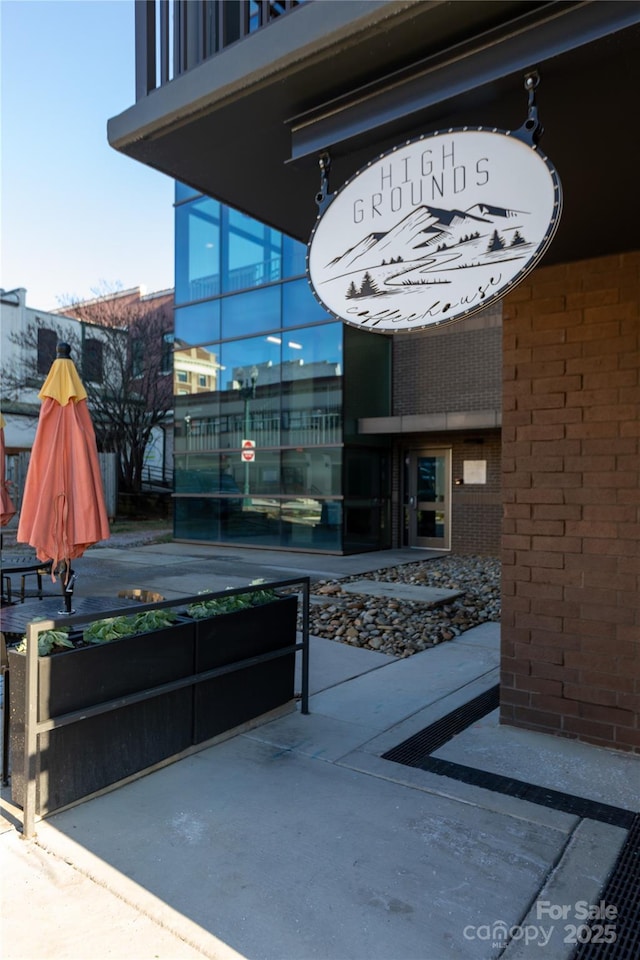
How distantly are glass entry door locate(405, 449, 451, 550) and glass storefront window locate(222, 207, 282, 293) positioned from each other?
5247mm

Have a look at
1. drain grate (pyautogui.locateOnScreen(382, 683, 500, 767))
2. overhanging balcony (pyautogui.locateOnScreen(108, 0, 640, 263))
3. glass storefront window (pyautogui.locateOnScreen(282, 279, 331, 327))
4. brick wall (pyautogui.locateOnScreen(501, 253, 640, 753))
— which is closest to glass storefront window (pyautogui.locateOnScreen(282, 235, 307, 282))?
glass storefront window (pyautogui.locateOnScreen(282, 279, 331, 327))

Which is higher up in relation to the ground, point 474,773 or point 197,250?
point 197,250

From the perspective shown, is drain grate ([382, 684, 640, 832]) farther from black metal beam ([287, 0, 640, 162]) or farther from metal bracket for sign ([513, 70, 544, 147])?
black metal beam ([287, 0, 640, 162])

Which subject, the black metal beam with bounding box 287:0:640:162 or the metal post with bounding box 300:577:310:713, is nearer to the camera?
the black metal beam with bounding box 287:0:640:162

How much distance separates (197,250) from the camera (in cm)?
1594

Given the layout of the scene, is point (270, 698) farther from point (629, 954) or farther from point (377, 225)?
point (377, 225)

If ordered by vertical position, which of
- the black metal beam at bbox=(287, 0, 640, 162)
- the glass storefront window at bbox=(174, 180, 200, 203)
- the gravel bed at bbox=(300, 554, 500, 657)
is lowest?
the gravel bed at bbox=(300, 554, 500, 657)

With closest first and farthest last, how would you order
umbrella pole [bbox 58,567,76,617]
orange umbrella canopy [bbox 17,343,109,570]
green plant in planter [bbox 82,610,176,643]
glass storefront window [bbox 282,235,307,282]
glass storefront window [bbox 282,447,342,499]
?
green plant in planter [bbox 82,610,176,643] → orange umbrella canopy [bbox 17,343,109,570] → umbrella pole [bbox 58,567,76,617] → glass storefront window [bbox 282,447,342,499] → glass storefront window [bbox 282,235,307,282]

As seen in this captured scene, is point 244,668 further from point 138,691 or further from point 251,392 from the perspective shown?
point 251,392

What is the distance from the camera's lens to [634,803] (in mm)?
3299

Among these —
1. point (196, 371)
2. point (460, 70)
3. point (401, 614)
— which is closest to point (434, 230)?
point (460, 70)

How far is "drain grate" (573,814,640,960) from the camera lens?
88.6 inches

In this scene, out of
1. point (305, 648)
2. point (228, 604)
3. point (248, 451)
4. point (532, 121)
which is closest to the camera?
point (532, 121)

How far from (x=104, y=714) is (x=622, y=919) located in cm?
239
